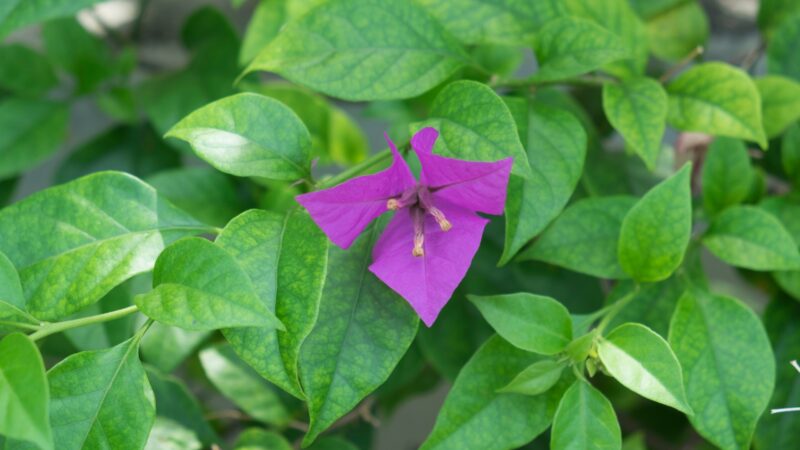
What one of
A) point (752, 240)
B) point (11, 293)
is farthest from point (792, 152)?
point (11, 293)

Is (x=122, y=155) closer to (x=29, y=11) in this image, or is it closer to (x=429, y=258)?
(x=29, y=11)

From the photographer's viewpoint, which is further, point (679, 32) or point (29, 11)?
point (679, 32)

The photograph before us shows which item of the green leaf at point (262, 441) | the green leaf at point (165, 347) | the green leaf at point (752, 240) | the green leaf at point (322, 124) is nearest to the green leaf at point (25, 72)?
the green leaf at point (322, 124)

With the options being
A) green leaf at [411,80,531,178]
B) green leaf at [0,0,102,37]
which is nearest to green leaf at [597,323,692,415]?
green leaf at [411,80,531,178]

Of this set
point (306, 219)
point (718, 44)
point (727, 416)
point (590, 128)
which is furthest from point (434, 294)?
point (718, 44)

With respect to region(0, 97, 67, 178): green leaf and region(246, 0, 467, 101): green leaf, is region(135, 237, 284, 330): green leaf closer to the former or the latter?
region(246, 0, 467, 101): green leaf

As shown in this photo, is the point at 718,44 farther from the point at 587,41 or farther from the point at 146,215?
the point at 146,215
